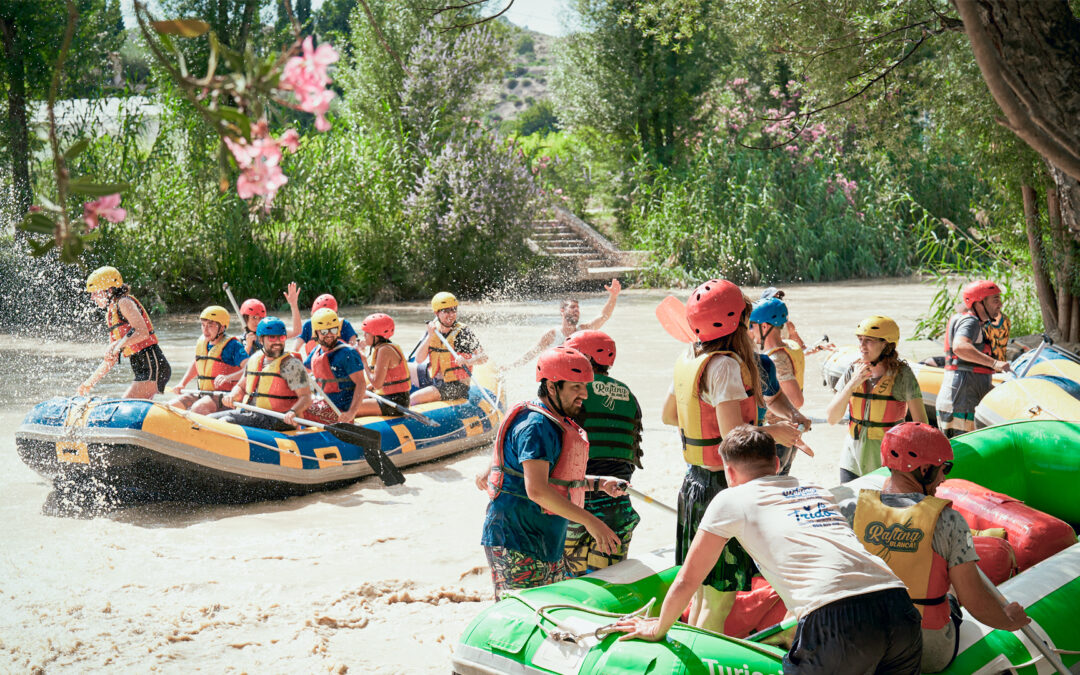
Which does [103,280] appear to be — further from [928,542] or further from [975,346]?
[928,542]

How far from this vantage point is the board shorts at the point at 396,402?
798cm

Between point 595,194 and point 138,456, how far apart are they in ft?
70.9

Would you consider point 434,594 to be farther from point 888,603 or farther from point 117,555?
point 888,603

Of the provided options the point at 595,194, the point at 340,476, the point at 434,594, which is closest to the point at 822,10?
the point at 340,476

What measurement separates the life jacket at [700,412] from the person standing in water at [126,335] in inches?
204

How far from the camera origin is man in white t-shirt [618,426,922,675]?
2.65 metres

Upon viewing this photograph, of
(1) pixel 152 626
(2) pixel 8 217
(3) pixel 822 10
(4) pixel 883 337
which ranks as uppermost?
(3) pixel 822 10

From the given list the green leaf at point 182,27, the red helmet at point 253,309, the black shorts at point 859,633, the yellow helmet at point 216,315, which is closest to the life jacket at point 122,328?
the yellow helmet at point 216,315

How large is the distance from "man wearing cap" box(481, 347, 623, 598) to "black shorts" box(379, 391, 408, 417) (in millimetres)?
4341

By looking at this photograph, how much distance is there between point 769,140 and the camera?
2506 cm

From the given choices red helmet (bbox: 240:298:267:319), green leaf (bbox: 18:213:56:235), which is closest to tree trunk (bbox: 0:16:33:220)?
red helmet (bbox: 240:298:267:319)

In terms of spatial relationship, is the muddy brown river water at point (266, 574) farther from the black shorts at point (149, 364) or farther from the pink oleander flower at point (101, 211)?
the pink oleander flower at point (101, 211)

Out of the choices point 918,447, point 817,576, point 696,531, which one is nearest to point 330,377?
point 696,531

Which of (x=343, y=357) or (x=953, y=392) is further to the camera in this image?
(x=343, y=357)
